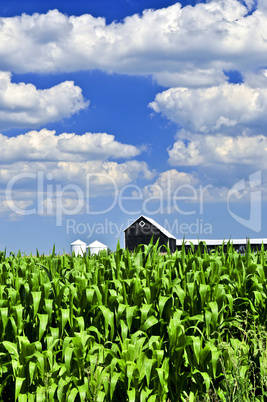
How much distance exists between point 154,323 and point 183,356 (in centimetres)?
50

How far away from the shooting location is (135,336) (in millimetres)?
4781

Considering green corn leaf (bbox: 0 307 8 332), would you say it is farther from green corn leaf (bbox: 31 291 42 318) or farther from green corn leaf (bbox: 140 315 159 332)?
green corn leaf (bbox: 140 315 159 332)

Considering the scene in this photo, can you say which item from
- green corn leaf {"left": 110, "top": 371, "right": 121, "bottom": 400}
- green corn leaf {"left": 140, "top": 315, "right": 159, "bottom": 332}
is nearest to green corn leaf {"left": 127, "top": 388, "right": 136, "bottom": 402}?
green corn leaf {"left": 110, "top": 371, "right": 121, "bottom": 400}

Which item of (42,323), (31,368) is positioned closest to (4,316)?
(42,323)

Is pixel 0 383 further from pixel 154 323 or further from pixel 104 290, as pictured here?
pixel 154 323

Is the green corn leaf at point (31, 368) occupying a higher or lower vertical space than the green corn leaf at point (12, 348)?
lower

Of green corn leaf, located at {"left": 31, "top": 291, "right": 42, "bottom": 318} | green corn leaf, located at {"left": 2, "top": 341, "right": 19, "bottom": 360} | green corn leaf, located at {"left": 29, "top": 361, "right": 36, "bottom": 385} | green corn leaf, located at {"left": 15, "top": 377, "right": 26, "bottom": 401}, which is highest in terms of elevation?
green corn leaf, located at {"left": 31, "top": 291, "right": 42, "bottom": 318}

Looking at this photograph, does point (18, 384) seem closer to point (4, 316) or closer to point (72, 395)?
point (72, 395)

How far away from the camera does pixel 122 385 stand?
472 centimetres

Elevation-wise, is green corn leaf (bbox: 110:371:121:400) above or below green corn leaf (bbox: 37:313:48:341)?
below

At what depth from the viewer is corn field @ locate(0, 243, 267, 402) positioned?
15.4ft

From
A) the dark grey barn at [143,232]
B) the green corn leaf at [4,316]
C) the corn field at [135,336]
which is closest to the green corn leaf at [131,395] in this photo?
the corn field at [135,336]

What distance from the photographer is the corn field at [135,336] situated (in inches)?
184

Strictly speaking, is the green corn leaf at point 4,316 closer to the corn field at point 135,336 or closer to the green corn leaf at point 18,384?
the corn field at point 135,336
